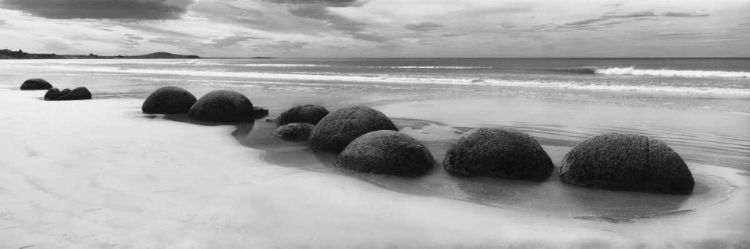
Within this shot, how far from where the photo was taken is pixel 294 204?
439 cm

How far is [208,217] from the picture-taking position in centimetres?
394

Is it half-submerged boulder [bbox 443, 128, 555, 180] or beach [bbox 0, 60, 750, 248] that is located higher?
half-submerged boulder [bbox 443, 128, 555, 180]

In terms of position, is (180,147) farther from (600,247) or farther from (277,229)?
(600,247)

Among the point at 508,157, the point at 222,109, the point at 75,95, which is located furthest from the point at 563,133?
the point at 75,95

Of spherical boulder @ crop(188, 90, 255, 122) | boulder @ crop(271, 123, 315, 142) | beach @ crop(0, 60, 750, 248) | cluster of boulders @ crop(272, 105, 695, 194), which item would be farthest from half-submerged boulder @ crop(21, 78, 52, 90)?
cluster of boulders @ crop(272, 105, 695, 194)

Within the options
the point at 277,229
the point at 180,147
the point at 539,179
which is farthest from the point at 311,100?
the point at 277,229

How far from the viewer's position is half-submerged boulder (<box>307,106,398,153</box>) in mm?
6863

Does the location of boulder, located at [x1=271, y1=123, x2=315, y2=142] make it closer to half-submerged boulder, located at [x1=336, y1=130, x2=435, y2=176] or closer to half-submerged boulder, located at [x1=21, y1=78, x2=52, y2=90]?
half-submerged boulder, located at [x1=336, y1=130, x2=435, y2=176]

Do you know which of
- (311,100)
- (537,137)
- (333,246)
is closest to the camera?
(333,246)

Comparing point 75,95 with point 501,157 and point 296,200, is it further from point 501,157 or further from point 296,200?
point 501,157

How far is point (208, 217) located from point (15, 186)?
7.76ft

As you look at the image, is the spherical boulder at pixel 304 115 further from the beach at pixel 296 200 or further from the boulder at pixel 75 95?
the boulder at pixel 75 95

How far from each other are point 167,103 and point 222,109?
2020 millimetres

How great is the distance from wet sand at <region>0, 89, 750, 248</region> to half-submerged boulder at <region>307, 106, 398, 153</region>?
29 centimetres
